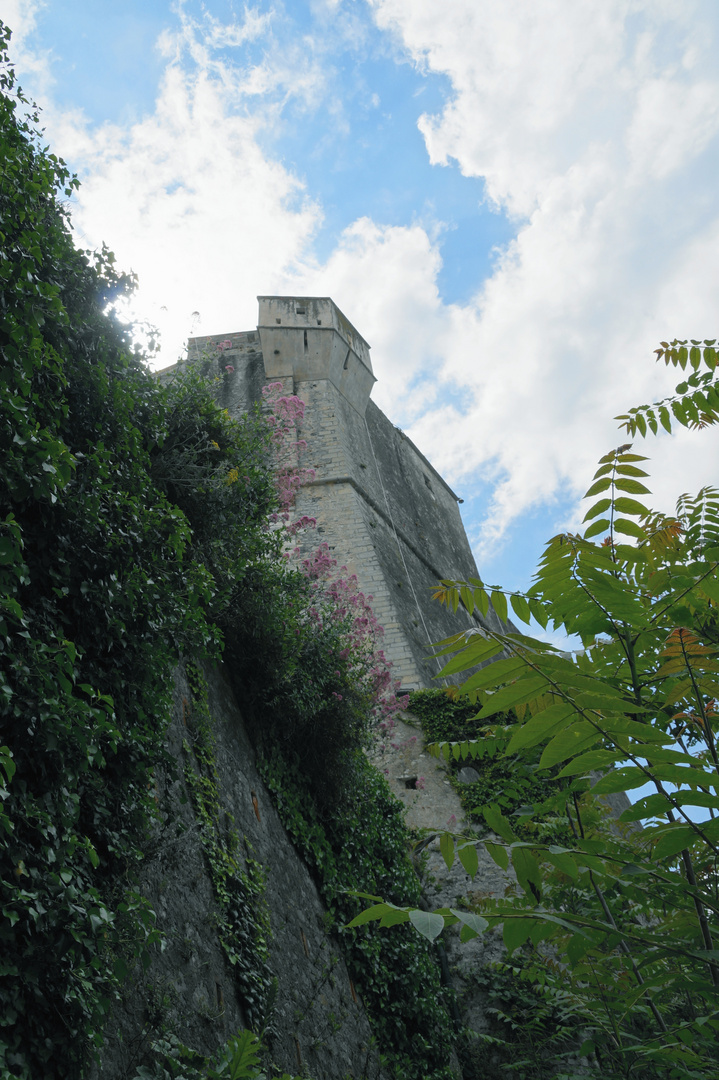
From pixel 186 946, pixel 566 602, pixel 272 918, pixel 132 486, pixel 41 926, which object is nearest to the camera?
pixel 566 602

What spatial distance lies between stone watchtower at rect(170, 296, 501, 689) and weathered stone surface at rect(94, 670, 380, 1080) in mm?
7782

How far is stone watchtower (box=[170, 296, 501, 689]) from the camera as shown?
14680 millimetres

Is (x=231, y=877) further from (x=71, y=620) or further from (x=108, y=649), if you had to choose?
(x=71, y=620)

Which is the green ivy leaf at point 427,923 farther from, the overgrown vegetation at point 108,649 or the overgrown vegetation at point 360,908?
the overgrown vegetation at point 360,908

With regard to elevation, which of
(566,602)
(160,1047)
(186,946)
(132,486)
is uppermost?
(132,486)

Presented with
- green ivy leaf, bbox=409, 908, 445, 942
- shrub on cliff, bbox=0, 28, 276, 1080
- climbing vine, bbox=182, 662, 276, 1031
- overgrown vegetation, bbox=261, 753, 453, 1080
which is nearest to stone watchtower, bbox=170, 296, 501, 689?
overgrown vegetation, bbox=261, 753, 453, 1080

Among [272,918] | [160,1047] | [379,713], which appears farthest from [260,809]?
[379,713]

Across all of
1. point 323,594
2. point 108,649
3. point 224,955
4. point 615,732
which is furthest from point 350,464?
point 615,732

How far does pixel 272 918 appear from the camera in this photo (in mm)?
4625

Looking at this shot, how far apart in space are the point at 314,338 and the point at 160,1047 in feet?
52.0

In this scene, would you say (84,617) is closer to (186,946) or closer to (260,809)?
(186,946)

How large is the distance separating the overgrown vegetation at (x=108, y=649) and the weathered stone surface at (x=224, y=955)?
5.6 inches

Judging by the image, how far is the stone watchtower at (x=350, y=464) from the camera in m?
14.7

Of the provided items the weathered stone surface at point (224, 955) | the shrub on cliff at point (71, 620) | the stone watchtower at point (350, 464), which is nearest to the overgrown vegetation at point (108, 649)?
the shrub on cliff at point (71, 620)
